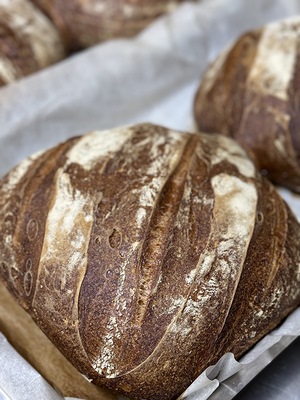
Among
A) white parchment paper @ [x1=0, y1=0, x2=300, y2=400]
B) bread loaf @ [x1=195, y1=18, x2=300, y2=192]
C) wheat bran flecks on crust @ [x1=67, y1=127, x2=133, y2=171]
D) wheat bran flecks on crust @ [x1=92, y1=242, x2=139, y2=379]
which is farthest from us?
white parchment paper @ [x1=0, y1=0, x2=300, y2=400]

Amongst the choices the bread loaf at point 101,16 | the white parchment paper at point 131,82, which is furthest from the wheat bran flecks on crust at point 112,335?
the bread loaf at point 101,16

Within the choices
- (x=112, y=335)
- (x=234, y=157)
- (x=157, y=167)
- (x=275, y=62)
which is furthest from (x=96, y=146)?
(x=275, y=62)

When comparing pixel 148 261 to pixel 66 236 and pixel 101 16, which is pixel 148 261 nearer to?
pixel 66 236

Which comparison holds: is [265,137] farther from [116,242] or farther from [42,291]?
[42,291]

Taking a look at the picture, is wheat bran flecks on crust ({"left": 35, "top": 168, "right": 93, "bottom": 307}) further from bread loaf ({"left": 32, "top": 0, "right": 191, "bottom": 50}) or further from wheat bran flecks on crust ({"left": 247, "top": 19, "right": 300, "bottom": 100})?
bread loaf ({"left": 32, "top": 0, "right": 191, "bottom": 50})

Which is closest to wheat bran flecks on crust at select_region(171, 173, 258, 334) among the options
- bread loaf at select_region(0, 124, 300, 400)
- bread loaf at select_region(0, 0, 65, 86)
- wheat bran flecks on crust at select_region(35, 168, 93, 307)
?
bread loaf at select_region(0, 124, 300, 400)

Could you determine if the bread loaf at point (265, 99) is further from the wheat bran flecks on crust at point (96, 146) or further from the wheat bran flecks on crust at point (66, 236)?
the wheat bran flecks on crust at point (66, 236)
